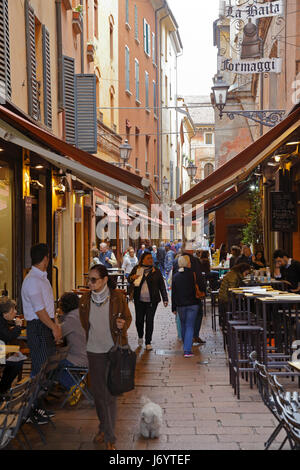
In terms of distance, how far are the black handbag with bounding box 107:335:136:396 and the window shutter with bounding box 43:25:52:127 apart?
31.3 ft

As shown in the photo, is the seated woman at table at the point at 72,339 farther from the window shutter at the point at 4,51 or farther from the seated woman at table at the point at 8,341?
the window shutter at the point at 4,51

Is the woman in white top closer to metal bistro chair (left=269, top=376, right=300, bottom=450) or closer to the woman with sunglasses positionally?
the woman with sunglasses

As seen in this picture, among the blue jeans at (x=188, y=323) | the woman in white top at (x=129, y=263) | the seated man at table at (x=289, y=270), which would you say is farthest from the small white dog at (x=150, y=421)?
the woman in white top at (x=129, y=263)

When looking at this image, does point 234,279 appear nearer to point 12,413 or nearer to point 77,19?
point 12,413

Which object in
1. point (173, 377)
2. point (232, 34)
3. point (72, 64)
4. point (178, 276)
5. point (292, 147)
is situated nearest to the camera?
point (173, 377)

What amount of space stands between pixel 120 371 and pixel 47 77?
10.1m

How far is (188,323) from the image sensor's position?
12117 mm

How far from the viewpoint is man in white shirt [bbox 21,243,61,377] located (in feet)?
25.5

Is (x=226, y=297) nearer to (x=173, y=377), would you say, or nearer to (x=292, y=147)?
(x=173, y=377)

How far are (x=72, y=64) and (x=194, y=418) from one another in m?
12.1

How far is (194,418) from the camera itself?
7938 millimetres
